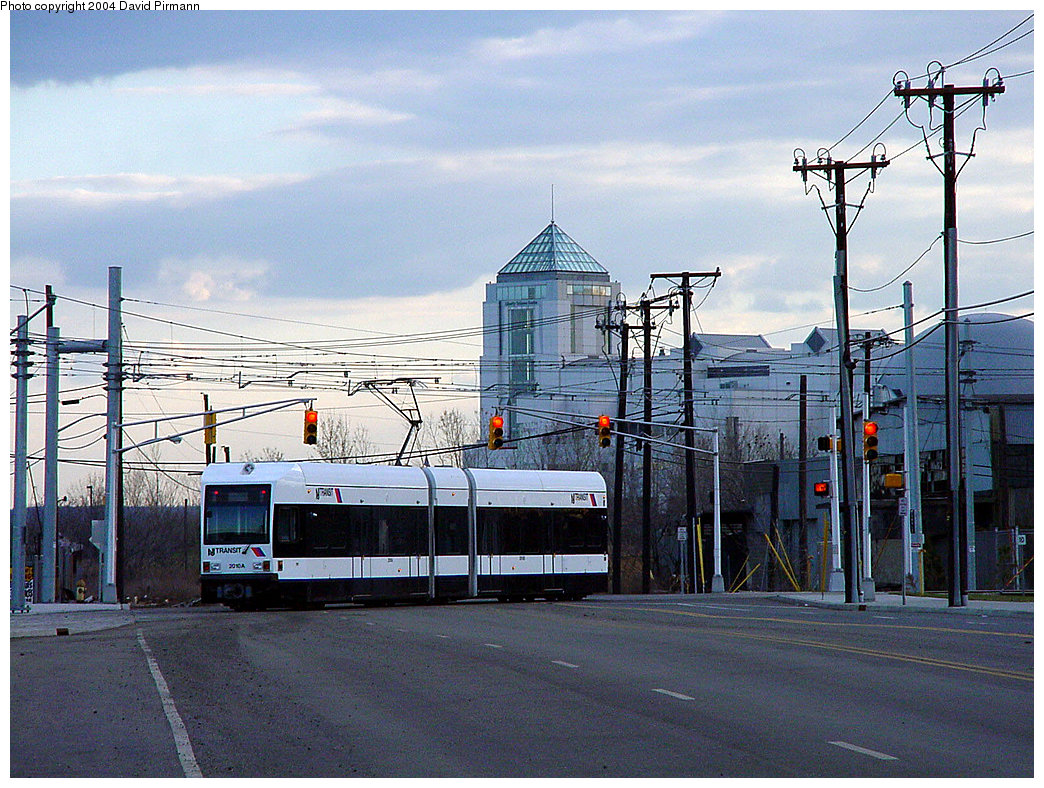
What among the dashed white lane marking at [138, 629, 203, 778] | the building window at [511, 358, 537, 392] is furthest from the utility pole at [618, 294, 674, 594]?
the building window at [511, 358, 537, 392]

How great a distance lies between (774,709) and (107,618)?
25719mm

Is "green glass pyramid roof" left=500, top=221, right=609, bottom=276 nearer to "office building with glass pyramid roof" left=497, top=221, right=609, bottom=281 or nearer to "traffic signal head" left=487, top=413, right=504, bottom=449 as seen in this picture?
"office building with glass pyramid roof" left=497, top=221, right=609, bottom=281

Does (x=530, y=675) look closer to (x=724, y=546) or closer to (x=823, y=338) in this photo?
(x=724, y=546)

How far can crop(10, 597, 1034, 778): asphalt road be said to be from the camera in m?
10.2

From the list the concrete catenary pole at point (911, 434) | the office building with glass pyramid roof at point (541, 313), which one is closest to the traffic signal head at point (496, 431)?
the concrete catenary pole at point (911, 434)

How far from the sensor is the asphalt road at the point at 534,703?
33.5 ft

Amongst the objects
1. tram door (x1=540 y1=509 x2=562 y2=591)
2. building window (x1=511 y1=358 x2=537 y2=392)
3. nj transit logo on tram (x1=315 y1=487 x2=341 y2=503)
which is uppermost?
building window (x1=511 y1=358 x2=537 y2=392)

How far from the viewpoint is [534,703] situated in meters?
13.8

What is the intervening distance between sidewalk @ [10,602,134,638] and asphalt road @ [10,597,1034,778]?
176 inches

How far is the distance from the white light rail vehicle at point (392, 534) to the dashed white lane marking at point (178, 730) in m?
16.3

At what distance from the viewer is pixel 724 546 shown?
242 ft

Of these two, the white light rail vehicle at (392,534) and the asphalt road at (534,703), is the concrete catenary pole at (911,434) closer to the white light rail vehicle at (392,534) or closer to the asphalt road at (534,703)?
the white light rail vehicle at (392,534)

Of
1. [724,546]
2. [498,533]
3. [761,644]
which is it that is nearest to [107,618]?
[498,533]

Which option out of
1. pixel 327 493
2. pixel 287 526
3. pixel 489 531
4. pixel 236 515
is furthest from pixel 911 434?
pixel 236 515
